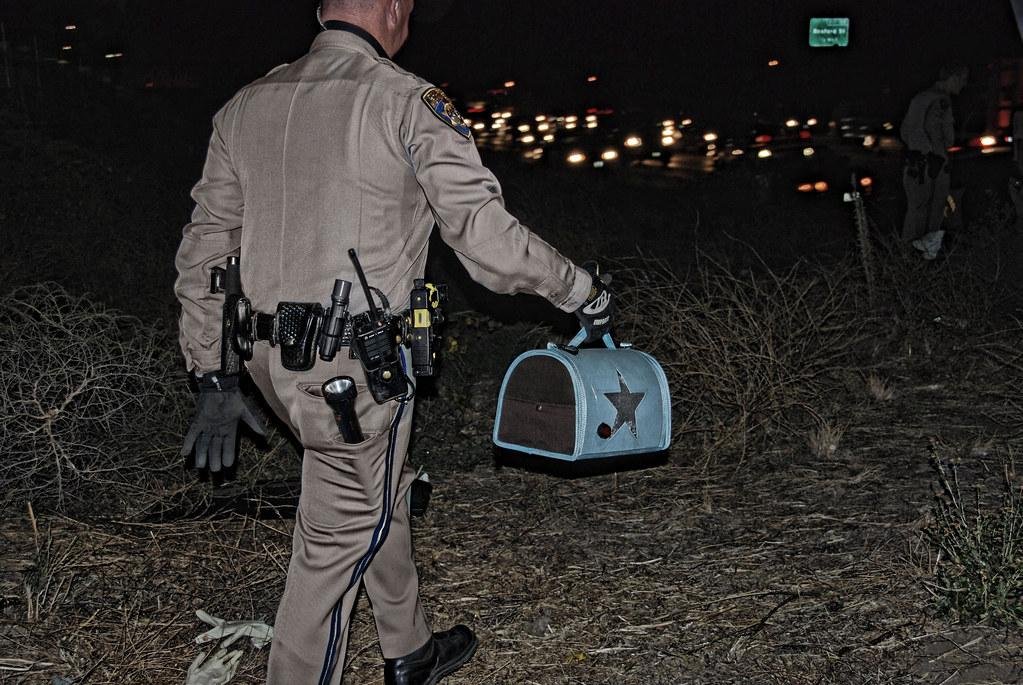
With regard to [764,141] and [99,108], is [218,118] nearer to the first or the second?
[764,141]

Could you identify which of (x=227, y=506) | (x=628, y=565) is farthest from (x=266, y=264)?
(x=227, y=506)

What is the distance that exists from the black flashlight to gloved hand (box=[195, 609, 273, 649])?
1239 mm

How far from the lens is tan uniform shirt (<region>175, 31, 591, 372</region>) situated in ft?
8.66

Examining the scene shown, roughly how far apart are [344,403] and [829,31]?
954 inches

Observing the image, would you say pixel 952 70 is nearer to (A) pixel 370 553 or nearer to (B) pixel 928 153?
(B) pixel 928 153

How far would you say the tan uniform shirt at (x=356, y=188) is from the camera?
104 inches

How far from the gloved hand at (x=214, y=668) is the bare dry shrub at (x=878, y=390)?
13.5 feet

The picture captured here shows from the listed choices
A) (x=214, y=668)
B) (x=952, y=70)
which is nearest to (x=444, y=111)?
(x=214, y=668)

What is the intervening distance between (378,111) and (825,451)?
11.3 feet

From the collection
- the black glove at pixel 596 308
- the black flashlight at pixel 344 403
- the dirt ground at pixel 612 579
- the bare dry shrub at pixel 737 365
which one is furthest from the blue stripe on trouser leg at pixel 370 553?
the bare dry shrub at pixel 737 365

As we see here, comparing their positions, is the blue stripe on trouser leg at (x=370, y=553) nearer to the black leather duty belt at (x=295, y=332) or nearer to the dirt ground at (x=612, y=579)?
the black leather duty belt at (x=295, y=332)

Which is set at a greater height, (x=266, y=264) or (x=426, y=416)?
(x=266, y=264)

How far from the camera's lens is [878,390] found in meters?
6.21

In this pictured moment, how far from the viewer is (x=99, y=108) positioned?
23547mm
